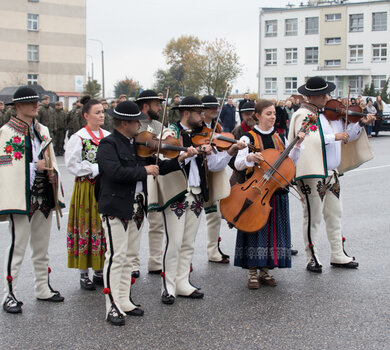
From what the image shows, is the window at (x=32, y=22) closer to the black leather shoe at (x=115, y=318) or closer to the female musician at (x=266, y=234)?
the female musician at (x=266, y=234)

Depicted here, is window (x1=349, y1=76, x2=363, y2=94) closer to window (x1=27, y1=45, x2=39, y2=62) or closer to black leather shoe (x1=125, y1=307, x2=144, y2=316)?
window (x1=27, y1=45, x2=39, y2=62)

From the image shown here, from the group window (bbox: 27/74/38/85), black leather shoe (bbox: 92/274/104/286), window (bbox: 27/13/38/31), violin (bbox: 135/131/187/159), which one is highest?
window (bbox: 27/13/38/31)

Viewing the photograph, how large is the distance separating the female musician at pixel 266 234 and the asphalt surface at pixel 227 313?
24cm

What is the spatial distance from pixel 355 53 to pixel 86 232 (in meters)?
69.4

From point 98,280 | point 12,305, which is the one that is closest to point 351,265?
point 98,280

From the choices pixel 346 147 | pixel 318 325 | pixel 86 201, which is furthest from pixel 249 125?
pixel 318 325

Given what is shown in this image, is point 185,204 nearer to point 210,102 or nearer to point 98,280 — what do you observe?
point 98,280

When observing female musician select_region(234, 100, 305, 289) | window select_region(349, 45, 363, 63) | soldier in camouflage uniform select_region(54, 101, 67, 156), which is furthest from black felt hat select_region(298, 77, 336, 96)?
window select_region(349, 45, 363, 63)

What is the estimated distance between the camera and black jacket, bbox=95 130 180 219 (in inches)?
200

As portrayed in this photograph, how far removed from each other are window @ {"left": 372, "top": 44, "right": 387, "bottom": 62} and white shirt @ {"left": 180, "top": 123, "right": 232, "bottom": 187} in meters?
67.7

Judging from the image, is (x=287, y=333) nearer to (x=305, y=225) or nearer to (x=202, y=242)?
(x=305, y=225)

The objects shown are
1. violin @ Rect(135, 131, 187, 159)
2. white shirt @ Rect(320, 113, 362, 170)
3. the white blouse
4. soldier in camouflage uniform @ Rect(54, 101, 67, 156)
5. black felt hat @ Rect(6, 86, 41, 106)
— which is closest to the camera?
violin @ Rect(135, 131, 187, 159)

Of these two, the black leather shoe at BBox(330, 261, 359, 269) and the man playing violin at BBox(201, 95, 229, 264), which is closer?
the black leather shoe at BBox(330, 261, 359, 269)

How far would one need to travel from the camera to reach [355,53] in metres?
71.1
